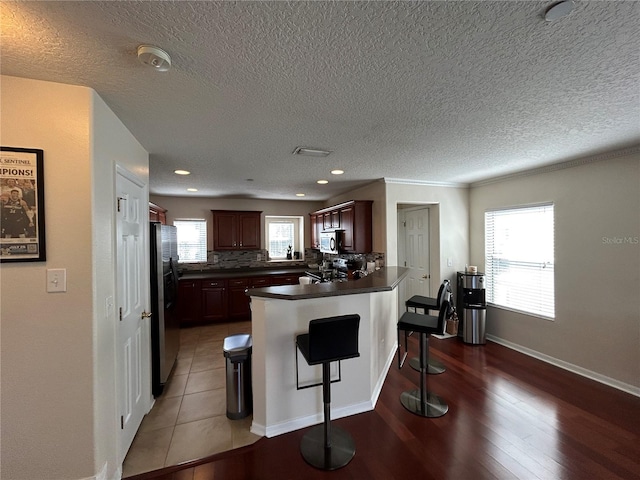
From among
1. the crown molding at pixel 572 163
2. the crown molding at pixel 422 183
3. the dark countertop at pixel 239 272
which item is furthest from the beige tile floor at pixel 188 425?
the crown molding at pixel 572 163

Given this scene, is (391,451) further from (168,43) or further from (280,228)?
(280,228)

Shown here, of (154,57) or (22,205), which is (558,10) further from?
(22,205)

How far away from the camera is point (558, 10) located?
3.34 feet

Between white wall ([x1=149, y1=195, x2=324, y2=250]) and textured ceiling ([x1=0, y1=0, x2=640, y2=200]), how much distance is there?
3.29 metres

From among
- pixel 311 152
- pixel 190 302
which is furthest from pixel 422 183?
pixel 190 302

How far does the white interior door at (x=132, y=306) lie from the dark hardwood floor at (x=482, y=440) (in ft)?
1.72

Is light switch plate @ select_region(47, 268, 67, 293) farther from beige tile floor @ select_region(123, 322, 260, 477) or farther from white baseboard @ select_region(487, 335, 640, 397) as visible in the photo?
white baseboard @ select_region(487, 335, 640, 397)

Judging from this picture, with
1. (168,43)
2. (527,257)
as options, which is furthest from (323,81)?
(527,257)

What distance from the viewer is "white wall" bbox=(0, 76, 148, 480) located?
4.70 feet

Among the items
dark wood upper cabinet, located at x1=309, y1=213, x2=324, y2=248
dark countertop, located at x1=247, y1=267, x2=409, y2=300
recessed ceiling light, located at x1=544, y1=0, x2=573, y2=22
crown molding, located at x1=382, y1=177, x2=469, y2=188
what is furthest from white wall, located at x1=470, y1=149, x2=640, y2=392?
dark wood upper cabinet, located at x1=309, y1=213, x2=324, y2=248

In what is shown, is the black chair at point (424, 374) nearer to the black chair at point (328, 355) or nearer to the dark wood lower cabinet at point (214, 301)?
the black chair at point (328, 355)

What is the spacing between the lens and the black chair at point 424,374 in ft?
7.91

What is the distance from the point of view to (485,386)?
2.86 meters

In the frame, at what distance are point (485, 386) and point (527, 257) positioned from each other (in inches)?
75.0
